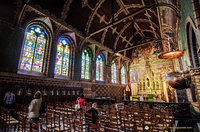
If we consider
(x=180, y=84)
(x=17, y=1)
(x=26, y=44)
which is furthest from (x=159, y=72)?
(x=17, y=1)

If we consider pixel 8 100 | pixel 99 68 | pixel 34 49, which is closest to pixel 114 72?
pixel 99 68

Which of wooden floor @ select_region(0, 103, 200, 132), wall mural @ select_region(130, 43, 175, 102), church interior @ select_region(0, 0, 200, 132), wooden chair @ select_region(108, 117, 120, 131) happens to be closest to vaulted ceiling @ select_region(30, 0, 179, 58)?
church interior @ select_region(0, 0, 200, 132)

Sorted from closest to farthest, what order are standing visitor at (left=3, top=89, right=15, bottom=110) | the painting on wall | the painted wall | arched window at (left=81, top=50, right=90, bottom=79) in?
the painted wall, standing visitor at (left=3, top=89, right=15, bottom=110), arched window at (left=81, top=50, right=90, bottom=79), the painting on wall

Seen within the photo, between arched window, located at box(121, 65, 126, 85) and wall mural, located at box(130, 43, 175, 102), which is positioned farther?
arched window, located at box(121, 65, 126, 85)

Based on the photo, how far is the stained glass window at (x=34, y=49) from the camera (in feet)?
29.1

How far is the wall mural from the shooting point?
15195 mm

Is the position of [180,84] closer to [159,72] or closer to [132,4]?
[132,4]

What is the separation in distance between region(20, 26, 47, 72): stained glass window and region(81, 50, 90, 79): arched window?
4.66m

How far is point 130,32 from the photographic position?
18.0 metres

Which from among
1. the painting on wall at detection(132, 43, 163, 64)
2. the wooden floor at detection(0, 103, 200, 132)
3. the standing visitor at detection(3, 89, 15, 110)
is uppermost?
the painting on wall at detection(132, 43, 163, 64)

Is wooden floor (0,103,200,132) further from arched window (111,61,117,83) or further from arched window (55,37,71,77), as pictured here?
arched window (111,61,117,83)

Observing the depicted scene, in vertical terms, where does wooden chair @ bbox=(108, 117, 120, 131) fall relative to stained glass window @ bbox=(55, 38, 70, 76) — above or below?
below

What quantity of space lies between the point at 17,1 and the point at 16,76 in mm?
5299

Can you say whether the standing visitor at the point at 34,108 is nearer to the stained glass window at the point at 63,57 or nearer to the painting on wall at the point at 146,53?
the stained glass window at the point at 63,57
